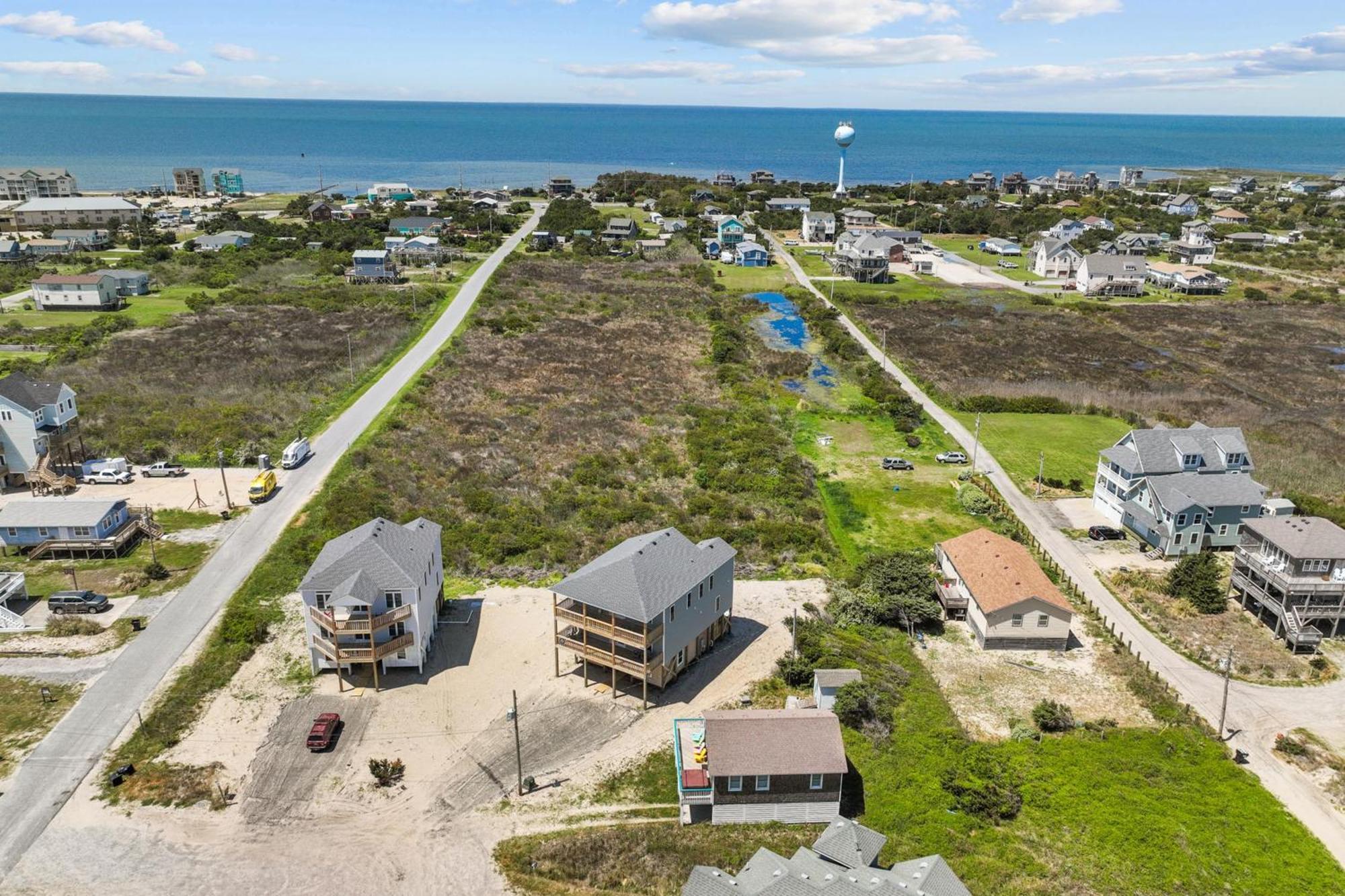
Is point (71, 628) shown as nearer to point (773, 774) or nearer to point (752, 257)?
point (773, 774)

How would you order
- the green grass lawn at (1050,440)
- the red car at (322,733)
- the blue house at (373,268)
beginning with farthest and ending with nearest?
the blue house at (373,268) < the green grass lawn at (1050,440) < the red car at (322,733)

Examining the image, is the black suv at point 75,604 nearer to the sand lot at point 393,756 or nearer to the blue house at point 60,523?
the blue house at point 60,523

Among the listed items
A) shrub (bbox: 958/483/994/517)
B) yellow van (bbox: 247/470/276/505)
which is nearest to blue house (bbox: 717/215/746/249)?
shrub (bbox: 958/483/994/517)

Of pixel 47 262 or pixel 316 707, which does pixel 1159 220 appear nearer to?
pixel 316 707

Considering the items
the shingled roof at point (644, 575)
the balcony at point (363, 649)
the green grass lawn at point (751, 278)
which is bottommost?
the balcony at point (363, 649)

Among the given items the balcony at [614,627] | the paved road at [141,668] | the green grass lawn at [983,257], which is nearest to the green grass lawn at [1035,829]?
the balcony at [614,627]

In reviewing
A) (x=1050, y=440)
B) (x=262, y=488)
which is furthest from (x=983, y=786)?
(x=262, y=488)

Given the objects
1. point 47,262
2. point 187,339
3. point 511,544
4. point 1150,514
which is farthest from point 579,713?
point 47,262
